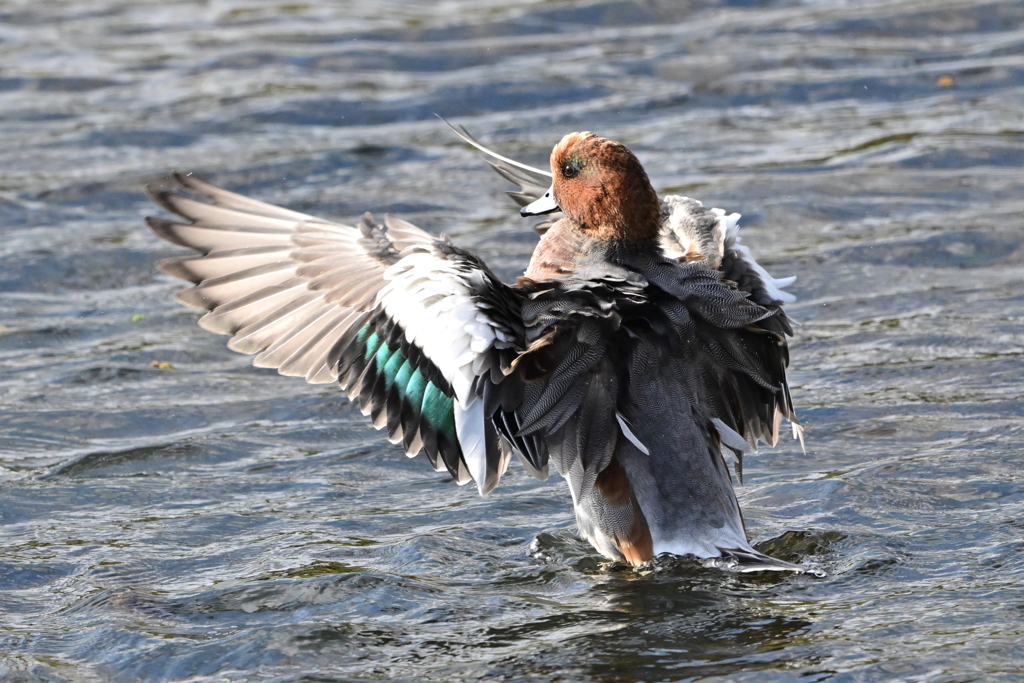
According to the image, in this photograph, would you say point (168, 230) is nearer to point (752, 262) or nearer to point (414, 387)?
point (414, 387)

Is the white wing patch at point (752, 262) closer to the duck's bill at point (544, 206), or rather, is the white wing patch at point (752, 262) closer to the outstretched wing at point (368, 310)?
the duck's bill at point (544, 206)

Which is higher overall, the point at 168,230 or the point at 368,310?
the point at 168,230

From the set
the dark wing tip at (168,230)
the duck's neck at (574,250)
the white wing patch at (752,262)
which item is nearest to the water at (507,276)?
the white wing patch at (752,262)

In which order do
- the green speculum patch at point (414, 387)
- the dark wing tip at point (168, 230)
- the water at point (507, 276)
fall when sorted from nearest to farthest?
the water at point (507, 276) < the green speculum patch at point (414, 387) < the dark wing tip at point (168, 230)

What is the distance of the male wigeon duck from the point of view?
466 centimetres

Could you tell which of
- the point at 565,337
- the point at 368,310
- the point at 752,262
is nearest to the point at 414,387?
the point at 368,310

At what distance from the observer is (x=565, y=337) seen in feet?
15.3

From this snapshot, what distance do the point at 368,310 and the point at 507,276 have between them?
3436mm

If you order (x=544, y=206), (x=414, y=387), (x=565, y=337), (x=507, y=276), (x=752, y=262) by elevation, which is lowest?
(x=507, y=276)

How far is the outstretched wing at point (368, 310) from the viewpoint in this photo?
4.61m

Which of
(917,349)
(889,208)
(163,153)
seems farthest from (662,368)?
(163,153)

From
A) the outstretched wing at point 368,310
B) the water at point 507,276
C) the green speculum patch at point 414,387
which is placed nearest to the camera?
the water at point 507,276

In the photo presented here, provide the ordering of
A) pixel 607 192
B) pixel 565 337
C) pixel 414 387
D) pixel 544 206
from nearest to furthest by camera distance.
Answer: pixel 565 337 → pixel 414 387 → pixel 607 192 → pixel 544 206

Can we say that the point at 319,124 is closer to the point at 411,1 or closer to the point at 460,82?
the point at 460,82
